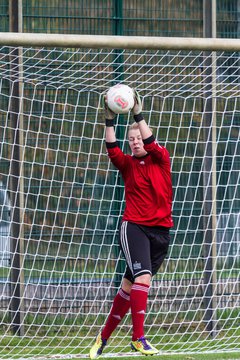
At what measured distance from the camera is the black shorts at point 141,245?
744cm

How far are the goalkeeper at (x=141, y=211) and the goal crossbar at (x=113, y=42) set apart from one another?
1.45 ft

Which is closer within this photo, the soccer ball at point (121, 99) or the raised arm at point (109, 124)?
the soccer ball at point (121, 99)

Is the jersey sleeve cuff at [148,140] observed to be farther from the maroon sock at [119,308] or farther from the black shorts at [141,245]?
the maroon sock at [119,308]

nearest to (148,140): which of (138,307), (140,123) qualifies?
(140,123)

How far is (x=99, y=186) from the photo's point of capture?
9188 millimetres

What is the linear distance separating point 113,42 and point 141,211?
1.23 meters

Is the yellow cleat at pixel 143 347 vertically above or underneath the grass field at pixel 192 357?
above

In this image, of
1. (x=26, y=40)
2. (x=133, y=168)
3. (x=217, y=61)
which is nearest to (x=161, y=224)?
(x=133, y=168)

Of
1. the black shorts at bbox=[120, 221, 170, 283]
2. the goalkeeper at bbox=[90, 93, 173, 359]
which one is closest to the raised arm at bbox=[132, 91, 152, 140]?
the goalkeeper at bbox=[90, 93, 173, 359]

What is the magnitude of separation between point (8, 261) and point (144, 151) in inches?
76.6

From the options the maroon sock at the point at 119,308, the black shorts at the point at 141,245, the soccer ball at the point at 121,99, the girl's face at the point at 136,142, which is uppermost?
the soccer ball at the point at 121,99

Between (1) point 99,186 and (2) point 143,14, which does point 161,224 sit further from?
(2) point 143,14

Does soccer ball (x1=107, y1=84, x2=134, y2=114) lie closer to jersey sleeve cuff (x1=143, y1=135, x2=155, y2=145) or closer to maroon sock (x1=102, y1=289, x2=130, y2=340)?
jersey sleeve cuff (x1=143, y1=135, x2=155, y2=145)

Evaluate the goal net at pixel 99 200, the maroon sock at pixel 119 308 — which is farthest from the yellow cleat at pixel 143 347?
the goal net at pixel 99 200
